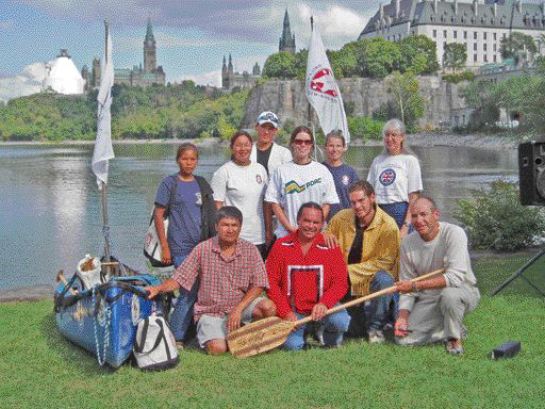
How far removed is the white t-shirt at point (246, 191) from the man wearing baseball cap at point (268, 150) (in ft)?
0.48

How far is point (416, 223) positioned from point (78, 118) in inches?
5564

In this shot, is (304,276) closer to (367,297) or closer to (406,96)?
(367,297)

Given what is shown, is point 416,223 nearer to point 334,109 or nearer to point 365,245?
point 365,245

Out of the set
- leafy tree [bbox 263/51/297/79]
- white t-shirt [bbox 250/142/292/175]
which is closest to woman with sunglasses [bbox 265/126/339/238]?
white t-shirt [bbox 250/142/292/175]

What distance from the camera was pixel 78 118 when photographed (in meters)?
141

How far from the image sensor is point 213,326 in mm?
5660

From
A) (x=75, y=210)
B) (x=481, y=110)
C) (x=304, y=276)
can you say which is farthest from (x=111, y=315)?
(x=481, y=110)

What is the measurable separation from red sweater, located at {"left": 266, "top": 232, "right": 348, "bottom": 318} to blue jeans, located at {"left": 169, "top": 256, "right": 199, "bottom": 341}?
0.62 metres

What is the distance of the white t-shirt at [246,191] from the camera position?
6.38 m

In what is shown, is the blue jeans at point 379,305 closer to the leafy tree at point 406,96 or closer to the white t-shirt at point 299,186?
the white t-shirt at point 299,186

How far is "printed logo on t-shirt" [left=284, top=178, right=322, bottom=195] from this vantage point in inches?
249

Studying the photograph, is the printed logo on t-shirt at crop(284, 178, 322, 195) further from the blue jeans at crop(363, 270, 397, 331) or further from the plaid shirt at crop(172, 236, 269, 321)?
the blue jeans at crop(363, 270, 397, 331)

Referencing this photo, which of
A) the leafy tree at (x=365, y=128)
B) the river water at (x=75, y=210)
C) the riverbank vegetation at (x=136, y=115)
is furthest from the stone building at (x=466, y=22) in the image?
the river water at (x=75, y=210)

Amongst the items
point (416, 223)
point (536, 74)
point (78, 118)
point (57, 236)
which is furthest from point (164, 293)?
point (78, 118)
